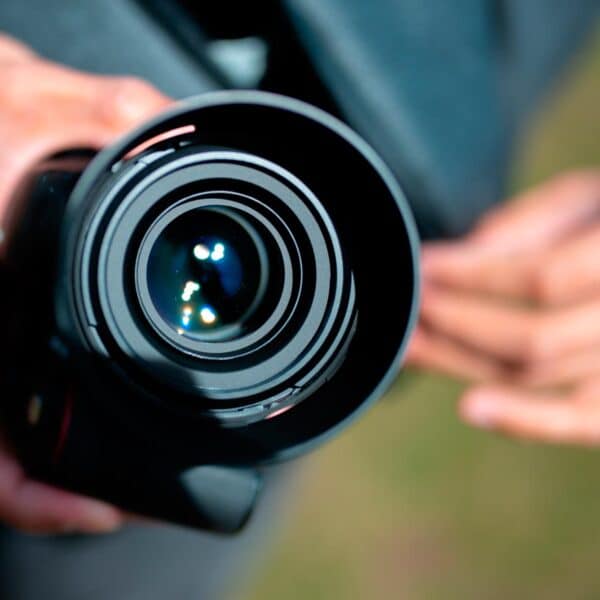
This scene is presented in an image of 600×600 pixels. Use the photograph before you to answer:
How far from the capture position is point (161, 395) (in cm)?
49

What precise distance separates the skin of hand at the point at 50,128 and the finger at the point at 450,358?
13.7 inches

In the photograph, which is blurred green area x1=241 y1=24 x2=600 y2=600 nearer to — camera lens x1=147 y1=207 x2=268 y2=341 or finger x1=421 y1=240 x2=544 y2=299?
finger x1=421 y1=240 x2=544 y2=299

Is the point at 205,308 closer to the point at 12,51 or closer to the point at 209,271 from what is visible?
the point at 209,271

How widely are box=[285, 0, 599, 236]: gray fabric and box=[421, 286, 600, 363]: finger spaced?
0.25 ft

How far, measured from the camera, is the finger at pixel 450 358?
81 centimetres

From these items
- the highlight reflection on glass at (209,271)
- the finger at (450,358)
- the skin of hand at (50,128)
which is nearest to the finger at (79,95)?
the skin of hand at (50,128)

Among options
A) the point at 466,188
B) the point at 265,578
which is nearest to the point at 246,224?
the point at 466,188

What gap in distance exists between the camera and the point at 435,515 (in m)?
1.11

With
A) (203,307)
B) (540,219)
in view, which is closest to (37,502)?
(203,307)

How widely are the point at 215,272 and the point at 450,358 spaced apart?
1.16ft

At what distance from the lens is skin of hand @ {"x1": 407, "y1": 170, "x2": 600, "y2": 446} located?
0.72 meters

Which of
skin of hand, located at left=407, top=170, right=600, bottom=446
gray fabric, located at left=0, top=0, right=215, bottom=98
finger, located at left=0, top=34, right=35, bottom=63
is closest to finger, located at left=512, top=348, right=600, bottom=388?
skin of hand, located at left=407, top=170, right=600, bottom=446

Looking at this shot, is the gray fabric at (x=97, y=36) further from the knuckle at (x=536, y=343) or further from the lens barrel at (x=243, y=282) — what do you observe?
the knuckle at (x=536, y=343)

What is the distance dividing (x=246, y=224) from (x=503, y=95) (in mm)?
404
